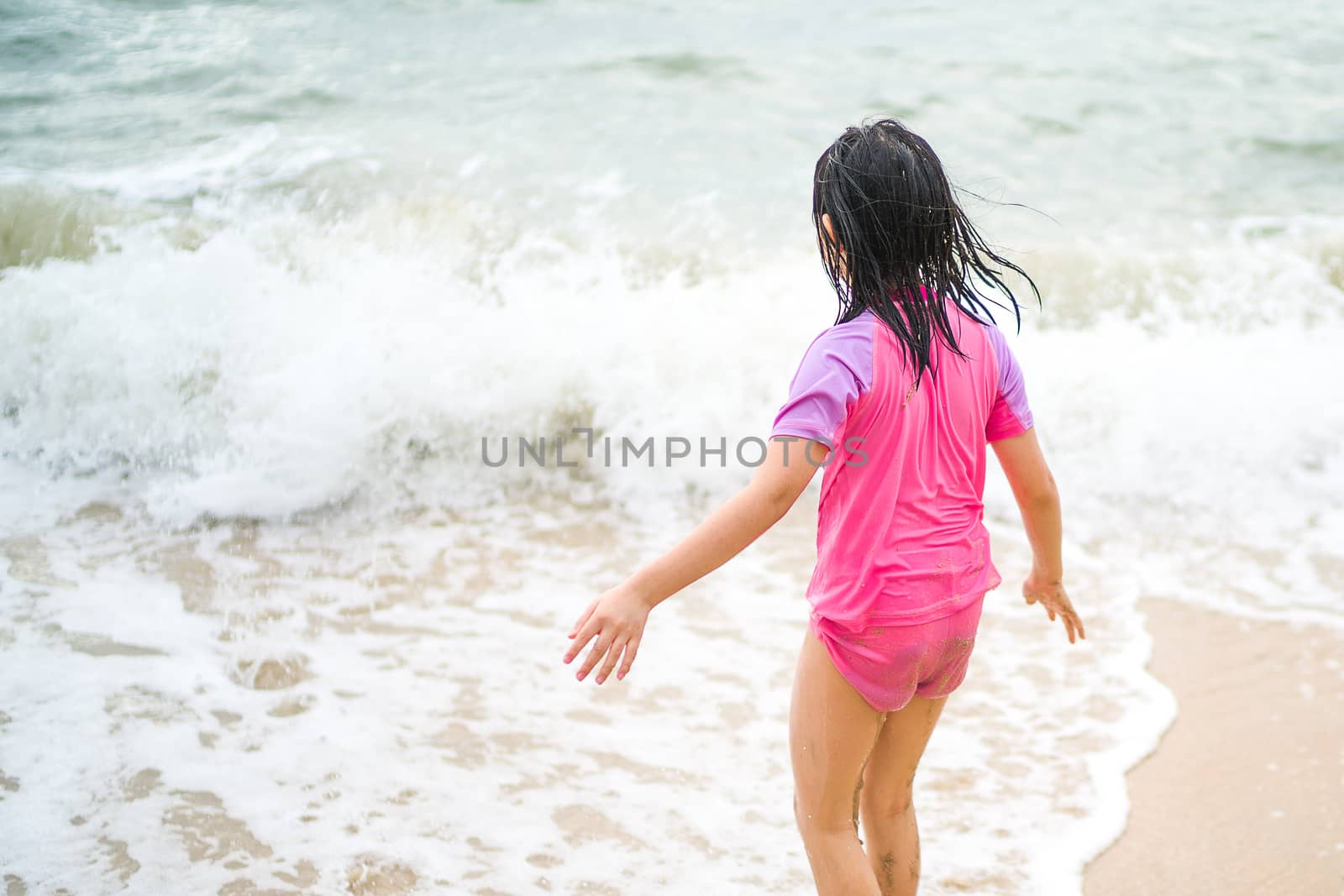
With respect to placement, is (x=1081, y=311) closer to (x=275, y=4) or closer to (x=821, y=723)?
(x=821, y=723)

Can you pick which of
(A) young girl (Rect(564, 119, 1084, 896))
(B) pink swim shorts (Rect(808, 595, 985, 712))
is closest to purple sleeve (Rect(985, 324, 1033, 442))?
(A) young girl (Rect(564, 119, 1084, 896))

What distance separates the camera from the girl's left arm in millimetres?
1473

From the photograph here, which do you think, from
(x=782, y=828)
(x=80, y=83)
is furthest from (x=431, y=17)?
(x=782, y=828)

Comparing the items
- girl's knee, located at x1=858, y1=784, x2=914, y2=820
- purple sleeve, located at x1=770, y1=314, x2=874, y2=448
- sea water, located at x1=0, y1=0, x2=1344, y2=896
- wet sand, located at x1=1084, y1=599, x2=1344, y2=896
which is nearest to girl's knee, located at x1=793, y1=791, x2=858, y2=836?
girl's knee, located at x1=858, y1=784, x2=914, y2=820

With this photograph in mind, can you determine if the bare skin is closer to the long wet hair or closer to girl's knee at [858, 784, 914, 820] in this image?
girl's knee at [858, 784, 914, 820]

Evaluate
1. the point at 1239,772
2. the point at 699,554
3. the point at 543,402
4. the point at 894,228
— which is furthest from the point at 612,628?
the point at 543,402

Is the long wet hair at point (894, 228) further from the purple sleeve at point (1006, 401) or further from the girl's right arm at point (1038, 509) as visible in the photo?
the girl's right arm at point (1038, 509)

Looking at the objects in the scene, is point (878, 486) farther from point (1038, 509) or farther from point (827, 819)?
point (827, 819)

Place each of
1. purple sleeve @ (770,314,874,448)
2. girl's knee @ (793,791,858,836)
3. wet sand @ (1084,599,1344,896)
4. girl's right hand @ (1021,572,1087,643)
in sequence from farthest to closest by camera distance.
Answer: wet sand @ (1084,599,1344,896) → girl's right hand @ (1021,572,1087,643) → girl's knee @ (793,791,858,836) → purple sleeve @ (770,314,874,448)

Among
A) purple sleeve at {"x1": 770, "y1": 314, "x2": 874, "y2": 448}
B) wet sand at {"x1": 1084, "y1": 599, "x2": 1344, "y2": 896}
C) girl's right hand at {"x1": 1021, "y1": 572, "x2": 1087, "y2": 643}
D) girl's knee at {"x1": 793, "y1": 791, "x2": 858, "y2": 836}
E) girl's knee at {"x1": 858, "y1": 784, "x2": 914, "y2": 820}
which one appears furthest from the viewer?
wet sand at {"x1": 1084, "y1": 599, "x2": 1344, "y2": 896}

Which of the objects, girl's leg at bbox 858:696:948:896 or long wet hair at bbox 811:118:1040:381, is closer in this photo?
long wet hair at bbox 811:118:1040:381

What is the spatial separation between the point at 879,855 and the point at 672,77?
7350 mm

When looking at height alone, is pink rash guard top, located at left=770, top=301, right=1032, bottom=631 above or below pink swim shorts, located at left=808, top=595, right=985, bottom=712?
above

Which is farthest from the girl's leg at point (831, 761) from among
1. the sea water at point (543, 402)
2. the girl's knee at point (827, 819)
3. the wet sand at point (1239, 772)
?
the wet sand at point (1239, 772)
